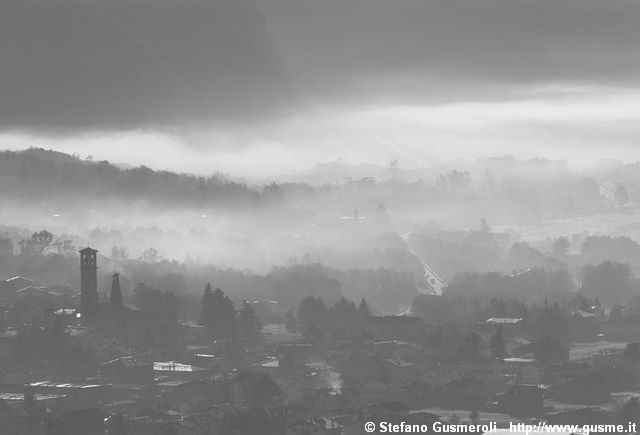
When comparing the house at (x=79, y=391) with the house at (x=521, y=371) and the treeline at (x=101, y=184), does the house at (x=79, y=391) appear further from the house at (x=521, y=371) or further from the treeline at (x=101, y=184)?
the treeline at (x=101, y=184)

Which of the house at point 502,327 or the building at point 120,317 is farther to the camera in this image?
the house at point 502,327

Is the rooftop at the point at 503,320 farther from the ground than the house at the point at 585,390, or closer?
farther from the ground

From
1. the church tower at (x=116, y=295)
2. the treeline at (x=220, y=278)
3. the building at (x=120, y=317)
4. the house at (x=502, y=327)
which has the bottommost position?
the house at (x=502, y=327)

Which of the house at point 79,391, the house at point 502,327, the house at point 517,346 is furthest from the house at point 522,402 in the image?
the house at point 502,327

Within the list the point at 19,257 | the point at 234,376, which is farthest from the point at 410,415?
the point at 19,257

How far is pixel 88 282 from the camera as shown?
80375 millimetres

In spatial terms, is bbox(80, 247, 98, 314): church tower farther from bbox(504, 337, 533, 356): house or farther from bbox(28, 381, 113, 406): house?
bbox(28, 381, 113, 406): house

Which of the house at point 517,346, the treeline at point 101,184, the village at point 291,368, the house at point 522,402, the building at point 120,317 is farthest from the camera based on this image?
the treeline at point 101,184

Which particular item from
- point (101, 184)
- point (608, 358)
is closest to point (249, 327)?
point (608, 358)

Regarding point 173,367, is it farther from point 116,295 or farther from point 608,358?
point 608,358

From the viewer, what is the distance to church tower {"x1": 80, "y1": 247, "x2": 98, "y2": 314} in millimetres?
79250

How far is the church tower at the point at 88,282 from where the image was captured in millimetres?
79250

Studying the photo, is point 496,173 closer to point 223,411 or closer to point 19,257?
point 19,257

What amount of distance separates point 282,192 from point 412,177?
15874mm
